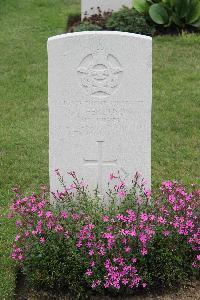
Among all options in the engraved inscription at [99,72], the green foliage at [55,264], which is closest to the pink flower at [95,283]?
the green foliage at [55,264]

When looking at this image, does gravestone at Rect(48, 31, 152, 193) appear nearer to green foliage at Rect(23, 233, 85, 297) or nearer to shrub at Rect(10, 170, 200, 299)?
shrub at Rect(10, 170, 200, 299)

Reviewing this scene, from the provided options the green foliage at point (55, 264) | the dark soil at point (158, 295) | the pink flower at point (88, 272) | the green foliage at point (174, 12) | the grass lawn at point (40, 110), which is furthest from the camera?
the green foliage at point (174, 12)

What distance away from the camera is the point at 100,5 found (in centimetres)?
1261

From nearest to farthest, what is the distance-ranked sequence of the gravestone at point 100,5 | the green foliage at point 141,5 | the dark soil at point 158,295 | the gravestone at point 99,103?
the dark soil at point 158,295, the gravestone at point 99,103, the green foliage at point 141,5, the gravestone at point 100,5

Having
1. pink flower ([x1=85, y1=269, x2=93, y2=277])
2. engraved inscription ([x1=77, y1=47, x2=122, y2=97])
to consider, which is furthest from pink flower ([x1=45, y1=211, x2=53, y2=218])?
engraved inscription ([x1=77, y1=47, x2=122, y2=97])

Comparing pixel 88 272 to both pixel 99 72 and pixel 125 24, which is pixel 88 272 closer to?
pixel 99 72

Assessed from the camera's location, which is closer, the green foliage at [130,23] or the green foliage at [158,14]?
the green foliage at [130,23]

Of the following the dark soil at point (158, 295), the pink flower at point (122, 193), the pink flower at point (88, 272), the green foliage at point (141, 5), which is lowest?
the dark soil at point (158, 295)

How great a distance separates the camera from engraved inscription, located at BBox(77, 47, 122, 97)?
16.0ft

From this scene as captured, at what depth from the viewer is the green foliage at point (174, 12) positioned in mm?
11547

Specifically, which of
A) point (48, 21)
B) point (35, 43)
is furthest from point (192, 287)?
point (48, 21)

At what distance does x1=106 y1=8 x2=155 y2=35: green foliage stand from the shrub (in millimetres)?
6916

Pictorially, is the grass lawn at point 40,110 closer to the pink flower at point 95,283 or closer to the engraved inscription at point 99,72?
the pink flower at point 95,283

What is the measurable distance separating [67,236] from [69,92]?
1100 mm
